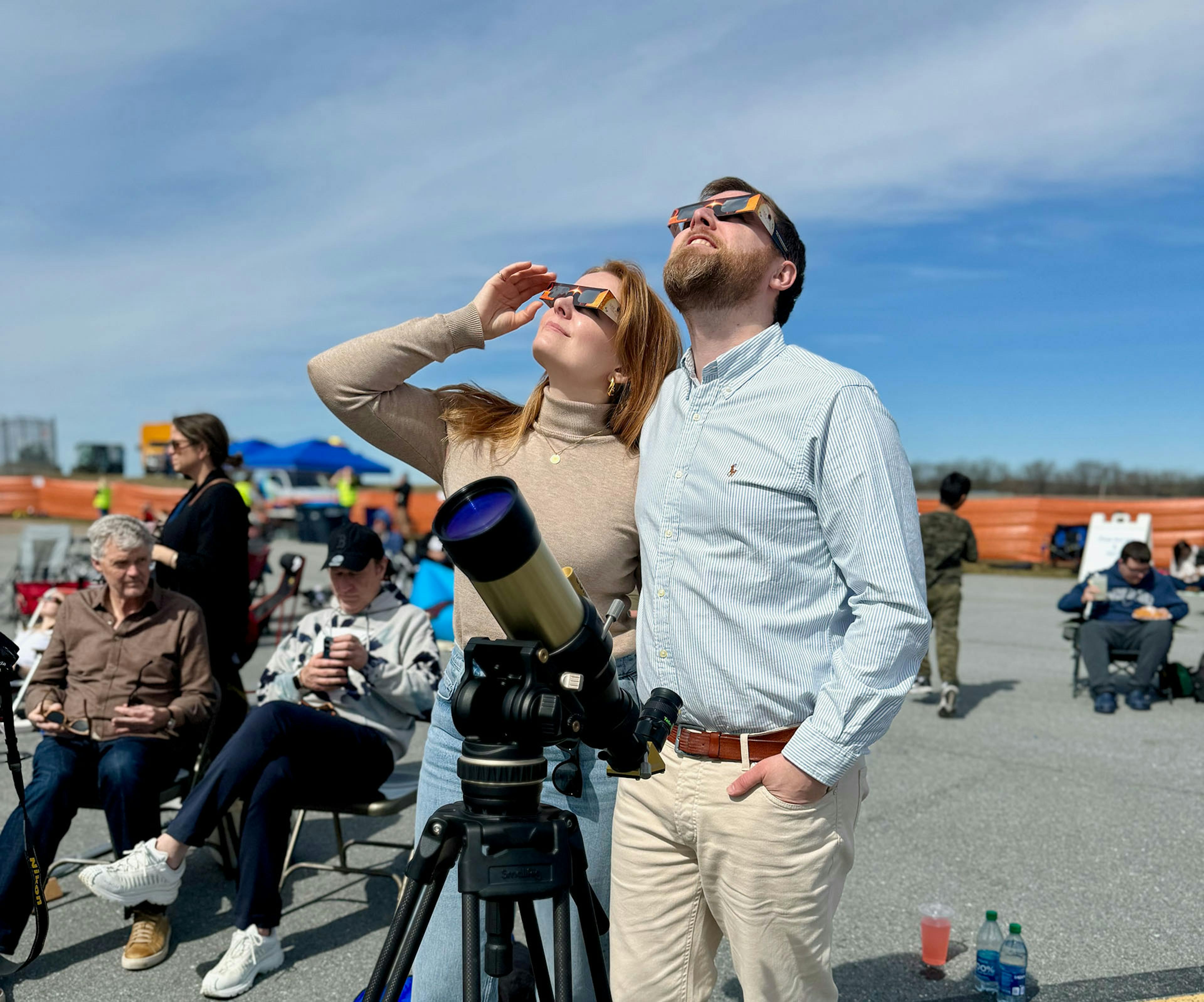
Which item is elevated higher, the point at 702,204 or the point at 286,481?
the point at 702,204

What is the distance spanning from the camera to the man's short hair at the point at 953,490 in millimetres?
8312

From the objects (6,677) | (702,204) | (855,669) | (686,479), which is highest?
(702,204)

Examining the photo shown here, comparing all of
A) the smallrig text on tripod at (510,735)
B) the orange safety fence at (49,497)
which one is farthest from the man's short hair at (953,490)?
the orange safety fence at (49,497)

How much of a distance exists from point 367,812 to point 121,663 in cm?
124

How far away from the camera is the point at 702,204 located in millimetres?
2125

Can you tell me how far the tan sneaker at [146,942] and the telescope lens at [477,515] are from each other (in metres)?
3.00

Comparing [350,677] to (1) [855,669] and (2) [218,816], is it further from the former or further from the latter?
(1) [855,669]

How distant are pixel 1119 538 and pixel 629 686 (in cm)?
1491

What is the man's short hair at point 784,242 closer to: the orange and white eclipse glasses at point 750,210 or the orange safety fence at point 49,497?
the orange and white eclipse glasses at point 750,210

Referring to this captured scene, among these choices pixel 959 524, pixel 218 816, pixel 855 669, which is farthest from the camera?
pixel 959 524

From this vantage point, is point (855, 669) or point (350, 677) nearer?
point (855, 669)

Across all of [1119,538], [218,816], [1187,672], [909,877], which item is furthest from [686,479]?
[1119,538]

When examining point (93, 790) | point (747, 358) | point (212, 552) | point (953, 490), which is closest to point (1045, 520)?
point (953, 490)

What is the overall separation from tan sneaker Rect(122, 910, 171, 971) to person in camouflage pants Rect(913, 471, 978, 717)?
5831 millimetres
